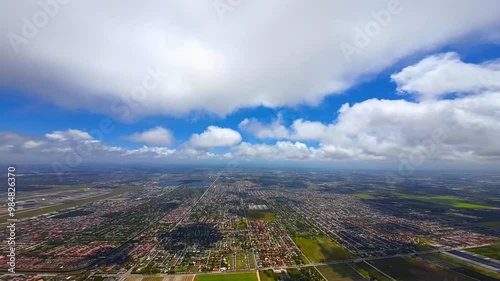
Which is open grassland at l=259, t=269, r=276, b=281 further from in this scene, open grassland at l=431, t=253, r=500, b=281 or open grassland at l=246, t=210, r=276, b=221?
open grassland at l=246, t=210, r=276, b=221

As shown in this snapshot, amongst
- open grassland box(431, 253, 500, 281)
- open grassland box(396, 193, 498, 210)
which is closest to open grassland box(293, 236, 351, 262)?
open grassland box(431, 253, 500, 281)

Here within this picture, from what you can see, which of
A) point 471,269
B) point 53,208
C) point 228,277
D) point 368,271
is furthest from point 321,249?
point 53,208

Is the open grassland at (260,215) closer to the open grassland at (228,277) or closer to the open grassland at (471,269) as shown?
the open grassland at (228,277)

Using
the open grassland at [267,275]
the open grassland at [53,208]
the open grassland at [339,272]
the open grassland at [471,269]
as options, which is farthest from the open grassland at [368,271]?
the open grassland at [53,208]

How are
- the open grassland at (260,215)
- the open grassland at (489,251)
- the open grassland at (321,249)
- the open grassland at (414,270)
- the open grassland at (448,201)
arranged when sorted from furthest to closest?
the open grassland at (448,201)
the open grassland at (260,215)
the open grassland at (489,251)
the open grassland at (321,249)
the open grassland at (414,270)

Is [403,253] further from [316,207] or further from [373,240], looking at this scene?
[316,207]

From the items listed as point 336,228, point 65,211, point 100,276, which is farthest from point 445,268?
point 65,211
